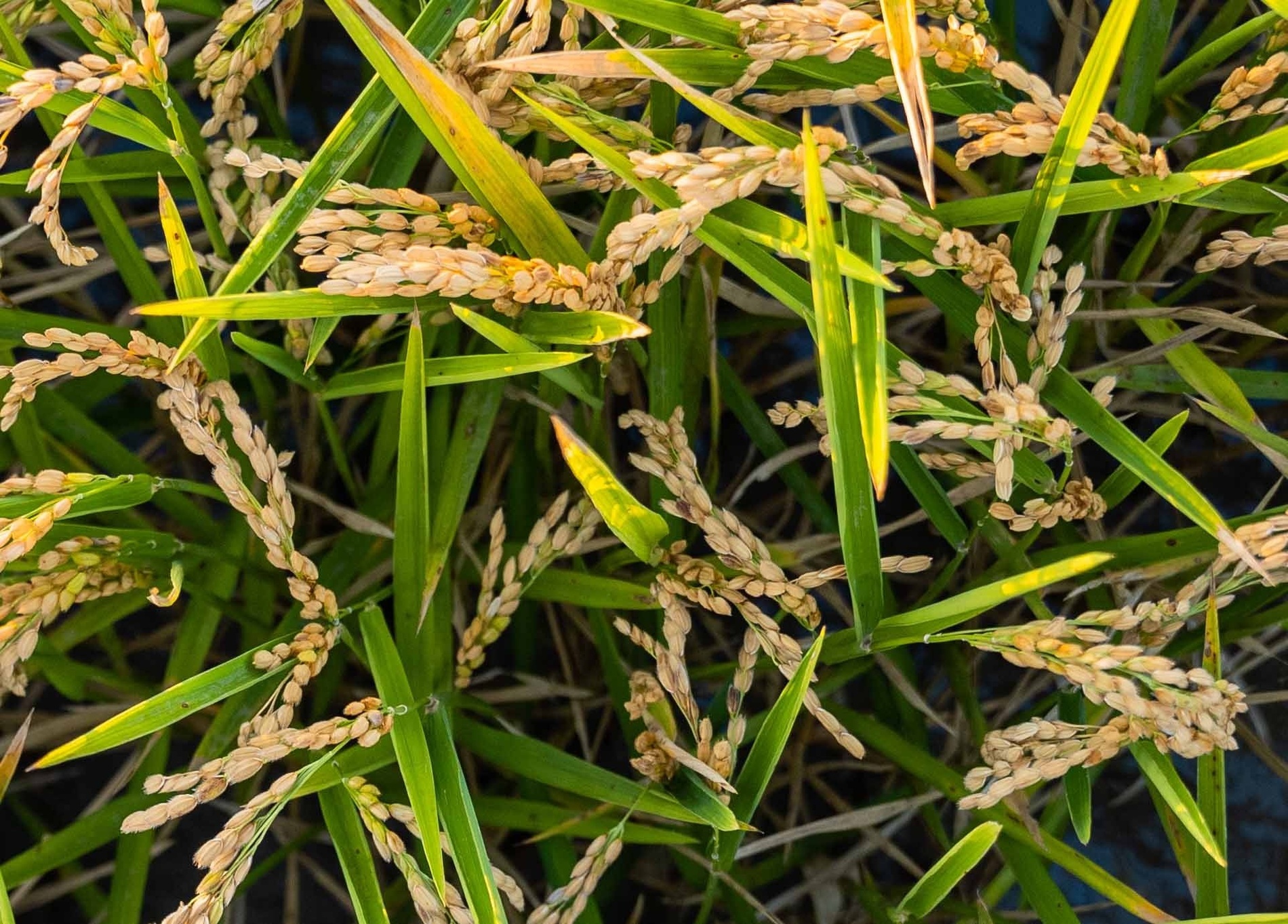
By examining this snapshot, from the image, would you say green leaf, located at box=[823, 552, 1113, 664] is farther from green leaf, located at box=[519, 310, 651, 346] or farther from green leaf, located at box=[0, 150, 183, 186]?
green leaf, located at box=[0, 150, 183, 186]

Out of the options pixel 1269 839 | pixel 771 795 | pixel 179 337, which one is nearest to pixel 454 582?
pixel 179 337

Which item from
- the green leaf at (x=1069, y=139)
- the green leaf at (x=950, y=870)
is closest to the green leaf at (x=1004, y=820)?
the green leaf at (x=950, y=870)

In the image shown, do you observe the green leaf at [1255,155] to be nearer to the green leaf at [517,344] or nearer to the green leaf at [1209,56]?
the green leaf at [1209,56]

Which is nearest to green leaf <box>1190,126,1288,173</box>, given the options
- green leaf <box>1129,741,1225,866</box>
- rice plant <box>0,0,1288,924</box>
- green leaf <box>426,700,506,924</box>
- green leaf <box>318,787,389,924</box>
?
rice plant <box>0,0,1288,924</box>

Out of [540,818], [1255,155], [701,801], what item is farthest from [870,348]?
[540,818]

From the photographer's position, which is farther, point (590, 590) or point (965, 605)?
point (590, 590)

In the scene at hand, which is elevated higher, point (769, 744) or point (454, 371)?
point (454, 371)

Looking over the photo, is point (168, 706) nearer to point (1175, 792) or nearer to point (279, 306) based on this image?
point (279, 306)
